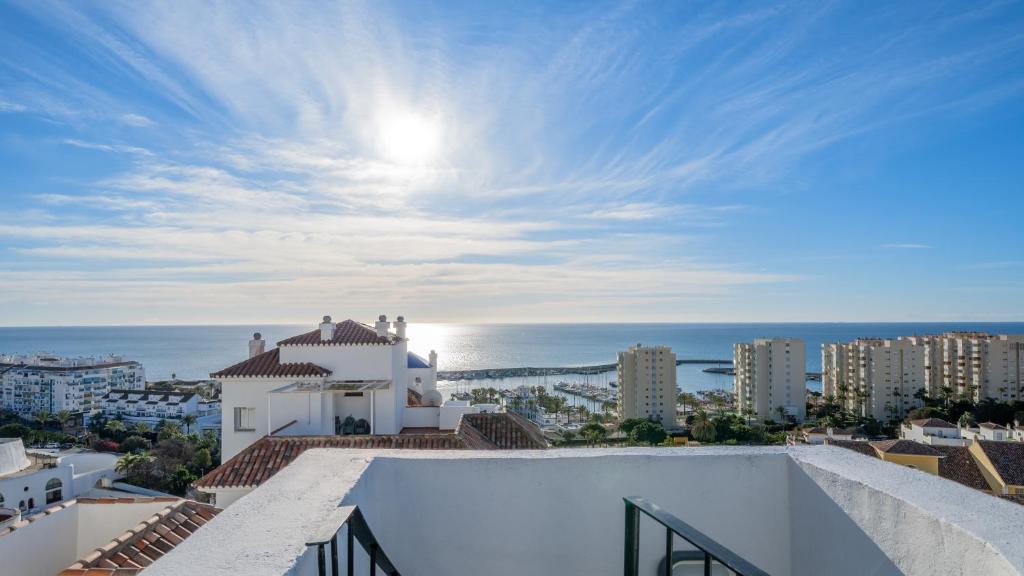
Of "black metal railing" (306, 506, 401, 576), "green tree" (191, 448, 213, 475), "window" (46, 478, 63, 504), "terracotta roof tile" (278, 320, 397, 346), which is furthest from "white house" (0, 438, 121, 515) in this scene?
"black metal railing" (306, 506, 401, 576)

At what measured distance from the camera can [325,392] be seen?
11.4 meters

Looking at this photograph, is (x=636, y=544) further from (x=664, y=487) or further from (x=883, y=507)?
(x=883, y=507)

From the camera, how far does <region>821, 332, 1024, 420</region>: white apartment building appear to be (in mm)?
58312

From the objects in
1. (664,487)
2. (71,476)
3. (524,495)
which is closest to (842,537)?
(664,487)

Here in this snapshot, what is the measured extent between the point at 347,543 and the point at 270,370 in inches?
433

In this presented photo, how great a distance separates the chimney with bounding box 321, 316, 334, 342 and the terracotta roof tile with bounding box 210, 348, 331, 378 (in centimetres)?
64

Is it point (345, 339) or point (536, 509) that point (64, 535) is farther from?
point (345, 339)

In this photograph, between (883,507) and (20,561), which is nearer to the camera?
(883,507)

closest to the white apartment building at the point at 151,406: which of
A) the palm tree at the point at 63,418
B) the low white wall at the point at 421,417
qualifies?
the palm tree at the point at 63,418

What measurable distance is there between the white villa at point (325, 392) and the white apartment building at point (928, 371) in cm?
6307

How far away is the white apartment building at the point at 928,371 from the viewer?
2296 inches

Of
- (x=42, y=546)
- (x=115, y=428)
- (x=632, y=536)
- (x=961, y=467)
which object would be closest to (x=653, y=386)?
(x=961, y=467)

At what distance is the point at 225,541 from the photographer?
5.31ft

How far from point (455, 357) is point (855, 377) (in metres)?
98.2
